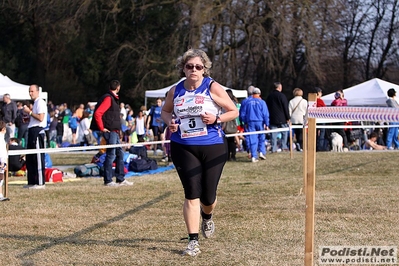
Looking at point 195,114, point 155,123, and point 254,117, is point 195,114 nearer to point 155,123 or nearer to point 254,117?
point 254,117

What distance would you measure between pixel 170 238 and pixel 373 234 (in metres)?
2.04

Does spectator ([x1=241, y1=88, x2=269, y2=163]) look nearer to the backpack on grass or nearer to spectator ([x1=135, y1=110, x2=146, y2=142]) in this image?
the backpack on grass

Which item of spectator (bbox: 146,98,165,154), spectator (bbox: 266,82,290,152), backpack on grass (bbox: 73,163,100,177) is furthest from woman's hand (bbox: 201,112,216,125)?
spectator (bbox: 146,98,165,154)

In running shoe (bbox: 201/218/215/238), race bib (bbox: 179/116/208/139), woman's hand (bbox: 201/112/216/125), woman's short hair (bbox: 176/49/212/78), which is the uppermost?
woman's short hair (bbox: 176/49/212/78)

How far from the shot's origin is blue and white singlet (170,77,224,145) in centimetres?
670

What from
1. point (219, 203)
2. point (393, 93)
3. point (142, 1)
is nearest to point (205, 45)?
point (142, 1)

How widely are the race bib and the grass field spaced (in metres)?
1.09

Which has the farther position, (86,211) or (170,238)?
(86,211)

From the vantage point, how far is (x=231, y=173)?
49.1 feet

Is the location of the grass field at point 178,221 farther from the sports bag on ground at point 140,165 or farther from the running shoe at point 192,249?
the sports bag on ground at point 140,165

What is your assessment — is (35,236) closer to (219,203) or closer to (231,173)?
(219,203)

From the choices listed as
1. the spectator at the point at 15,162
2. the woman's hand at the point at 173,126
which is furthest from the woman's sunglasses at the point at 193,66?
the spectator at the point at 15,162

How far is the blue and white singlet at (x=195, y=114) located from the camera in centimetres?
670

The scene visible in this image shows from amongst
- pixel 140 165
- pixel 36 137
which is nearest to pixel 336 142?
pixel 140 165
